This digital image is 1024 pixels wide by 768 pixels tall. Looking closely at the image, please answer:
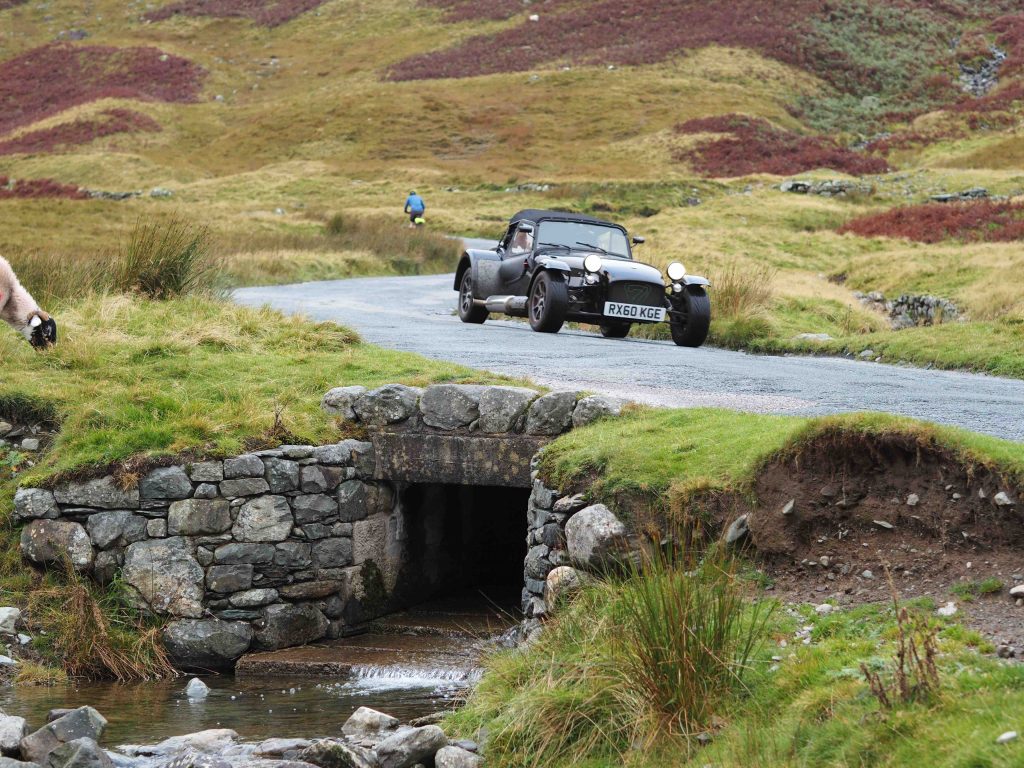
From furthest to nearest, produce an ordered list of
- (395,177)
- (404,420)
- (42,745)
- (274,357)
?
(395,177) → (274,357) → (404,420) → (42,745)

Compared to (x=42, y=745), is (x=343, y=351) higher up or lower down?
higher up

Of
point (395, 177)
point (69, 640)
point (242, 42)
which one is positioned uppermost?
point (242, 42)

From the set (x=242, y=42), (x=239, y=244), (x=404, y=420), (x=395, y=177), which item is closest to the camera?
(x=404, y=420)

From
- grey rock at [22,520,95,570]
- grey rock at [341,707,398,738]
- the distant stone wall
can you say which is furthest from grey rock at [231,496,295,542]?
grey rock at [341,707,398,738]

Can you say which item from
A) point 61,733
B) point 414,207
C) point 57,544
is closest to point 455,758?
point 61,733

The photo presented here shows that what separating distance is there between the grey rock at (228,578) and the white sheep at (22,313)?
306cm

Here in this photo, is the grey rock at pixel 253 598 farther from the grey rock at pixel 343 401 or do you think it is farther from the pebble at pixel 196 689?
the grey rock at pixel 343 401

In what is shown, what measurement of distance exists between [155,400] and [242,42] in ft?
268

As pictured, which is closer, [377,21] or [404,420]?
[404,420]

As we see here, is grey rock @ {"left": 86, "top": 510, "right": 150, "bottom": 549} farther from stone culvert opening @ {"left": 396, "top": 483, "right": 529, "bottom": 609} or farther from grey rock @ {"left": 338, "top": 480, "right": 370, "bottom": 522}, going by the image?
stone culvert opening @ {"left": 396, "top": 483, "right": 529, "bottom": 609}

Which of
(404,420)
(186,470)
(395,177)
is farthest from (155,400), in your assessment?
(395,177)

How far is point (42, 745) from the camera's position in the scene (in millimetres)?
6387

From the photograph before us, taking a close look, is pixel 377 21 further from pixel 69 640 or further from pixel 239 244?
pixel 69 640

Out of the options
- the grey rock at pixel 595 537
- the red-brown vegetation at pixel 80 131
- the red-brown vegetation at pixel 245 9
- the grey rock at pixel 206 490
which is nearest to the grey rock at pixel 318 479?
the grey rock at pixel 206 490
